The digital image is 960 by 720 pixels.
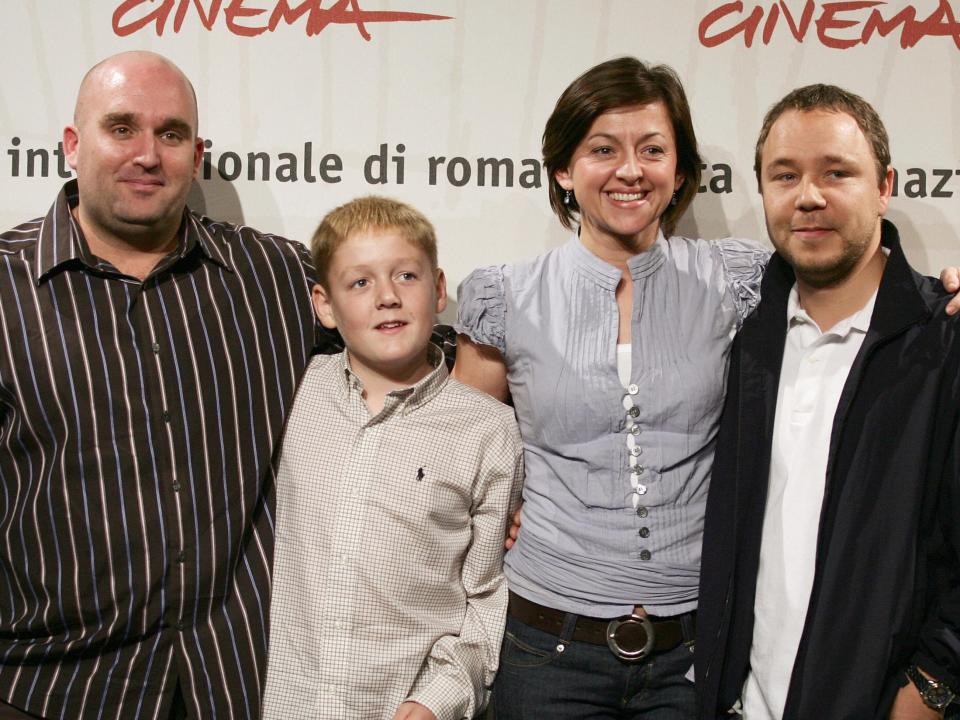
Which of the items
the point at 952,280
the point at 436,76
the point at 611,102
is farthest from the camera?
the point at 436,76

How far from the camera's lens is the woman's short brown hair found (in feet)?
6.55

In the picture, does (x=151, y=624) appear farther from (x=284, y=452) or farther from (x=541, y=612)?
(x=541, y=612)

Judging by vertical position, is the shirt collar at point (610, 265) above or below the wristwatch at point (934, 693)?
above

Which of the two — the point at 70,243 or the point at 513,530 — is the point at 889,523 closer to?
the point at 513,530

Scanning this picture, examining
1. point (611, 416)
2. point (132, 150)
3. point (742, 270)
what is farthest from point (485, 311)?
point (132, 150)

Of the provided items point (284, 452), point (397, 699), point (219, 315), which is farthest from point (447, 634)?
point (219, 315)

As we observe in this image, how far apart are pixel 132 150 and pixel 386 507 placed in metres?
0.94

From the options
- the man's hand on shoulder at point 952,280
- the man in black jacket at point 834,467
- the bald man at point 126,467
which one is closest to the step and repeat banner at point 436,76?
the bald man at point 126,467

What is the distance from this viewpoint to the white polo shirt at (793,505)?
1.80 metres

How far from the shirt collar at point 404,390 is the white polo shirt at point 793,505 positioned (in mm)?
Answer: 706

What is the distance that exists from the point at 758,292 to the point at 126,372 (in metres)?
1.35

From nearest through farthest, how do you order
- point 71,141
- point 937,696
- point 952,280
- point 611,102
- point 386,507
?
point 937,696, point 952,280, point 386,507, point 611,102, point 71,141

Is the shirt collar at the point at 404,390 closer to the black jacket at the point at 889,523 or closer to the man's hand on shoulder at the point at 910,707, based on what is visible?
the black jacket at the point at 889,523

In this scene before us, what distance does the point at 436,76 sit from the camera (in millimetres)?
2473
